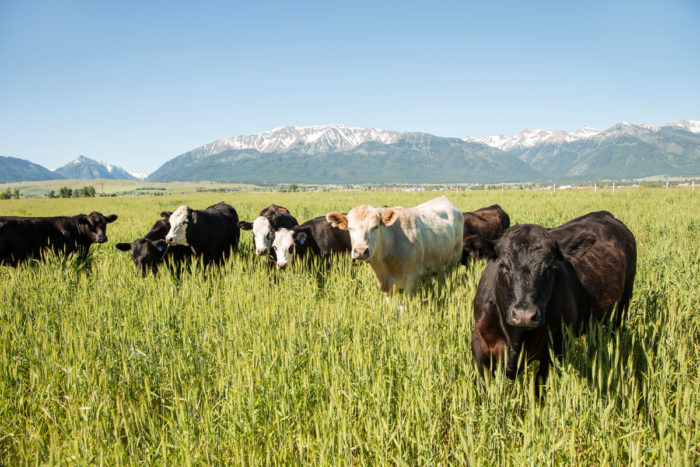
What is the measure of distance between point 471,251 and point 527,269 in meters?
0.58

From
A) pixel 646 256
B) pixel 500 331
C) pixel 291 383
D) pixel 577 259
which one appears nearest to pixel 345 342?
pixel 291 383

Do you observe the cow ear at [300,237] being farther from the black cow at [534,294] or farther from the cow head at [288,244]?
the black cow at [534,294]

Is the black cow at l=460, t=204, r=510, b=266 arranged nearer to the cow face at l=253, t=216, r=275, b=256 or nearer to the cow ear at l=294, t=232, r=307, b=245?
the cow ear at l=294, t=232, r=307, b=245

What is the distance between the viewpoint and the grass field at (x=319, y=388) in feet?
7.52

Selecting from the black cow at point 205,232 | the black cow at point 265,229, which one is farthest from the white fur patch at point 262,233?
the black cow at point 205,232

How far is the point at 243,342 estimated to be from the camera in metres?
3.78

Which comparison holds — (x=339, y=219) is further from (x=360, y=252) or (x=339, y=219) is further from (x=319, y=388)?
(x=319, y=388)

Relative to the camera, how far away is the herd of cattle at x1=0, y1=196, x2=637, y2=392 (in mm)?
2879

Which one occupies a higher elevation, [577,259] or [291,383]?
[577,259]

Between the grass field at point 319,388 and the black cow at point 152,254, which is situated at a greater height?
the black cow at point 152,254

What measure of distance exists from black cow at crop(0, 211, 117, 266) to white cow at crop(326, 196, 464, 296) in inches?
252

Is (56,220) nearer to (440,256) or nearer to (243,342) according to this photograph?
(243,342)

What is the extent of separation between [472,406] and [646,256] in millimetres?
6474

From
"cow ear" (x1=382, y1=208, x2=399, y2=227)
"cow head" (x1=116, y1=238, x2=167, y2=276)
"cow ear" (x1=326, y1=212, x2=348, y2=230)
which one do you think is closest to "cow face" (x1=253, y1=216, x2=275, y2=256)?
"cow head" (x1=116, y1=238, x2=167, y2=276)
